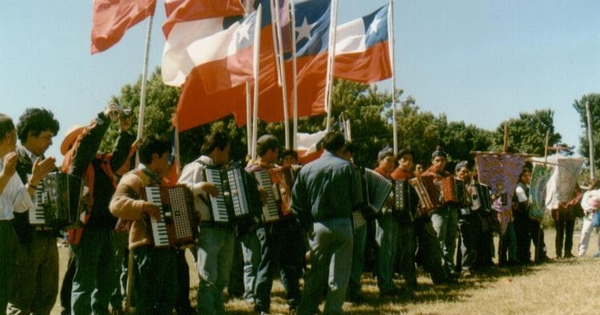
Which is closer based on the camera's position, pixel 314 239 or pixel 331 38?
pixel 314 239

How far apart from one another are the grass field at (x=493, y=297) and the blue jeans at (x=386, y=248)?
0.26m

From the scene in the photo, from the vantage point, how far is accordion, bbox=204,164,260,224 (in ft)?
21.5

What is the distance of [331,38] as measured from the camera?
13961 mm

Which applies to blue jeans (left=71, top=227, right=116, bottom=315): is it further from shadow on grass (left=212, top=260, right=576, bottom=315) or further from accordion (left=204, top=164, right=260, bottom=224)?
shadow on grass (left=212, top=260, right=576, bottom=315)

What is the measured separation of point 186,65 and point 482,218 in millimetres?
6684

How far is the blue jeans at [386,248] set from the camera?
955cm

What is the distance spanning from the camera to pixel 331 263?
23.6 feet

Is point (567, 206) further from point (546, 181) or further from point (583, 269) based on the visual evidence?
point (583, 269)

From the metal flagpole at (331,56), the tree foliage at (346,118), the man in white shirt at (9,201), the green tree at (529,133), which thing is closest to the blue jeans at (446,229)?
the metal flagpole at (331,56)

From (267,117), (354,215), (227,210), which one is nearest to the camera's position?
(227,210)

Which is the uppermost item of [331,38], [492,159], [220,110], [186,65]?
[331,38]

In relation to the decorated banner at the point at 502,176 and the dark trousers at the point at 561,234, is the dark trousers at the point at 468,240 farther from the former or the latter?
the dark trousers at the point at 561,234

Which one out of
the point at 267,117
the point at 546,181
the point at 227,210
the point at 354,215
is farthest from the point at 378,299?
the point at 546,181

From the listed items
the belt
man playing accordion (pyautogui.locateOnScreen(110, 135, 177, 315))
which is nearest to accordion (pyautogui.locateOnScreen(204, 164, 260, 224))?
man playing accordion (pyautogui.locateOnScreen(110, 135, 177, 315))
